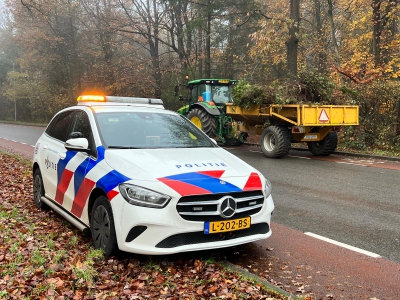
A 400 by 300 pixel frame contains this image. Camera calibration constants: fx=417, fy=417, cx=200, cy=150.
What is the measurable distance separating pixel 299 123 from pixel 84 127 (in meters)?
8.02

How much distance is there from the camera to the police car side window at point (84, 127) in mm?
4874

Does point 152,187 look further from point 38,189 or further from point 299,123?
point 299,123

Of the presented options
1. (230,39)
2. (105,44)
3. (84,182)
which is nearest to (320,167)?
(84,182)

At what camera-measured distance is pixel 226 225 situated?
4.08m

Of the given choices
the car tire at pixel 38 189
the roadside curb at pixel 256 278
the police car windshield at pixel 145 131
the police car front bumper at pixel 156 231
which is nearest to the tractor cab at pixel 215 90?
the car tire at pixel 38 189

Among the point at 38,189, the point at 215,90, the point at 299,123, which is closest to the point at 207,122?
the point at 215,90

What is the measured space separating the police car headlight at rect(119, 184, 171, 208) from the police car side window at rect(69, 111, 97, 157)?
958 millimetres

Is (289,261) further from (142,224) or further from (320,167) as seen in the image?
(320,167)

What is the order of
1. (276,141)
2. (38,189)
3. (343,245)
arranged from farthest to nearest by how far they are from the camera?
1. (276,141)
2. (38,189)
3. (343,245)

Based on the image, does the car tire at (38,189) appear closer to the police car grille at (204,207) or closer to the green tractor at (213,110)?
the police car grille at (204,207)

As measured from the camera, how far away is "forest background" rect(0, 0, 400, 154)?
14484 mm

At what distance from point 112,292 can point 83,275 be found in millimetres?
366

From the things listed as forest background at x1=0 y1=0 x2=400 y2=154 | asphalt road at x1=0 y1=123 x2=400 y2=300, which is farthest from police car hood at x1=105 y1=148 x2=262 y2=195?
forest background at x1=0 y1=0 x2=400 y2=154

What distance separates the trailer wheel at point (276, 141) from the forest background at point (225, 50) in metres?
0.97
